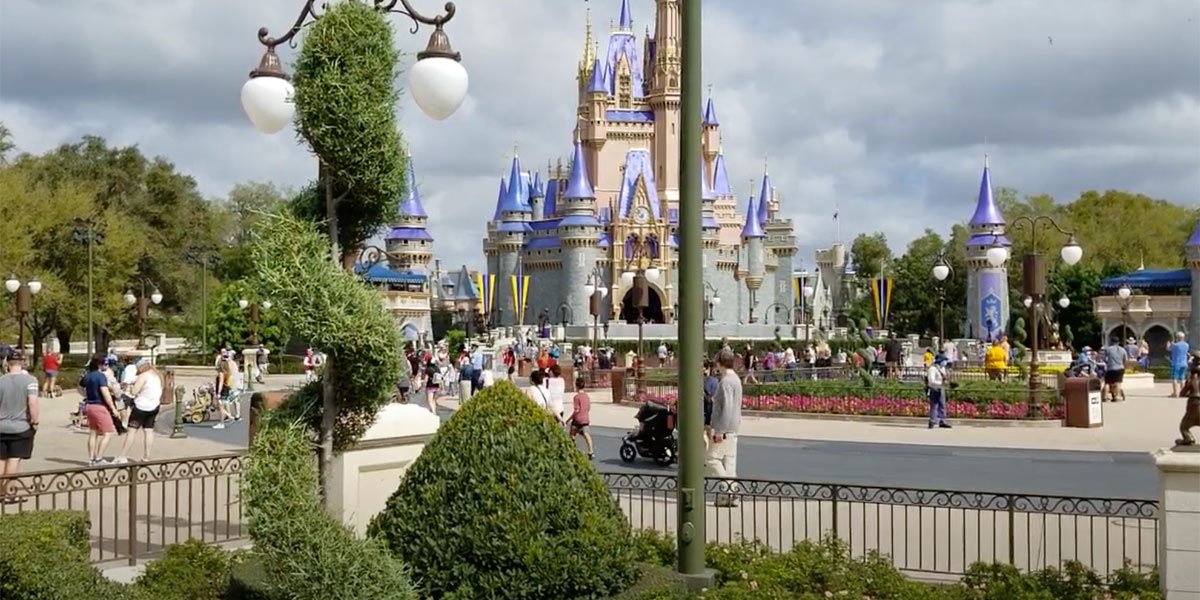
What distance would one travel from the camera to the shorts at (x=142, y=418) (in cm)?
1498

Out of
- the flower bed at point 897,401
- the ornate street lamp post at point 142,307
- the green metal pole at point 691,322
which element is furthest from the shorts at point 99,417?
the ornate street lamp post at point 142,307

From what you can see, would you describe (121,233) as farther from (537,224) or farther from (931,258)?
(931,258)

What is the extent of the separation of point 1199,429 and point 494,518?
1622cm

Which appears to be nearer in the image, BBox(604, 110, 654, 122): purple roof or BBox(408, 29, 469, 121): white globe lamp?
BBox(408, 29, 469, 121): white globe lamp

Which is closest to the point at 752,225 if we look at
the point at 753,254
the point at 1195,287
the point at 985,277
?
the point at 753,254

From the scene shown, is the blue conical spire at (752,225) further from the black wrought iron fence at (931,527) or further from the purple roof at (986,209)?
the black wrought iron fence at (931,527)

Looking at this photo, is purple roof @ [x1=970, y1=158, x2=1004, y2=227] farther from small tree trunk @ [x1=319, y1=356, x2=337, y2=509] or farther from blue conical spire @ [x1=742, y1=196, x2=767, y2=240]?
small tree trunk @ [x1=319, y1=356, x2=337, y2=509]

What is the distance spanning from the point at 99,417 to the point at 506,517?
10197 mm

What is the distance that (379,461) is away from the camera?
8172 millimetres

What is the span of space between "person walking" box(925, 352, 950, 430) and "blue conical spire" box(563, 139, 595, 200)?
6499 cm

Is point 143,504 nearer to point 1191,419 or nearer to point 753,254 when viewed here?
point 1191,419

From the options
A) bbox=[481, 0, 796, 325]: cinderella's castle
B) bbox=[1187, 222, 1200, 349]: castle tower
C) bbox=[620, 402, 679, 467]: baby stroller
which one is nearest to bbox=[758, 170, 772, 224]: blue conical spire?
bbox=[481, 0, 796, 325]: cinderella's castle

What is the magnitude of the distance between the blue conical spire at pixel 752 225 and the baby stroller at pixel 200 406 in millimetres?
70439

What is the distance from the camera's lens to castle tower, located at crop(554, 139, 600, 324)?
278ft
